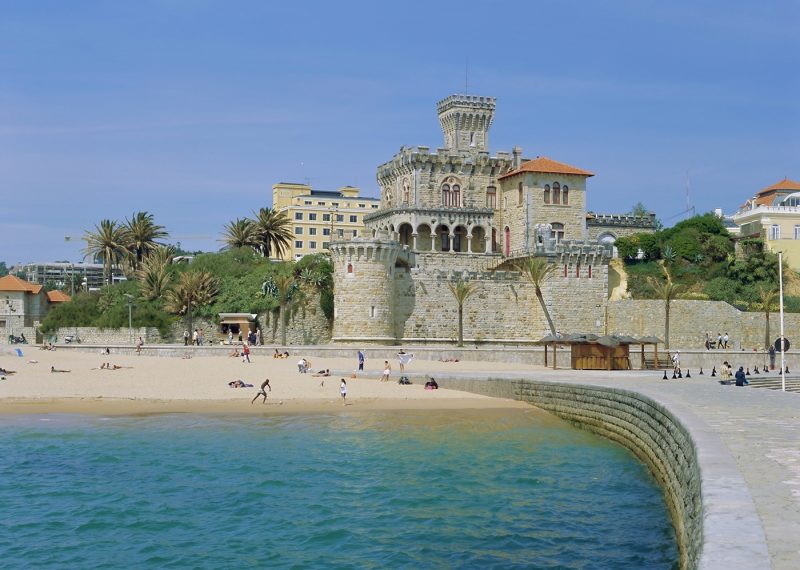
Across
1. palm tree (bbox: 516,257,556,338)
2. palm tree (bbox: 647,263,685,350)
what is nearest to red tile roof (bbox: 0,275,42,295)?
palm tree (bbox: 516,257,556,338)

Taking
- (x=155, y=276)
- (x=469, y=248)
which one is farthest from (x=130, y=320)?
(x=469, y=248)

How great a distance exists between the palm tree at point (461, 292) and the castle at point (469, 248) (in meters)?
0.33

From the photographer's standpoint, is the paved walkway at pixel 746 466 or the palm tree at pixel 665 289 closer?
the paved walkway at pixel 746 466

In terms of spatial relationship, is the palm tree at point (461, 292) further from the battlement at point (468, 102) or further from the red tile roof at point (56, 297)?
the red tile roof at point (56, 297)

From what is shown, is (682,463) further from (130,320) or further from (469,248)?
(469,248)

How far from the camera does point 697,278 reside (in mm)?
62844

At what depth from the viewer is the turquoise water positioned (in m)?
15.6

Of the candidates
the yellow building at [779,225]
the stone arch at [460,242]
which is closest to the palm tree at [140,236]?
the stone arch at [460,242]

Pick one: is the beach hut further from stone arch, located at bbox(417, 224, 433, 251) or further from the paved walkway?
the paved walkway

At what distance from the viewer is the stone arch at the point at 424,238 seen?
198ft

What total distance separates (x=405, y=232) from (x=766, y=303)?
2222cm

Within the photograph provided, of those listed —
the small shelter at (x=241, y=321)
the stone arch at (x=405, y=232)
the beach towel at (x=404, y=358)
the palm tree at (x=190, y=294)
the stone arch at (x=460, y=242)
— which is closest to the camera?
the beach towel at (x=404, y=358)

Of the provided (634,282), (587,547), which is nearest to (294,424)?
(587,547)

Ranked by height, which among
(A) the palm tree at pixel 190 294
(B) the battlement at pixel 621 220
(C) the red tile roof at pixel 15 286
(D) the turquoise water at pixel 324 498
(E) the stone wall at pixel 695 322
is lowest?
(D) the turquoise water at pixel 324 498
